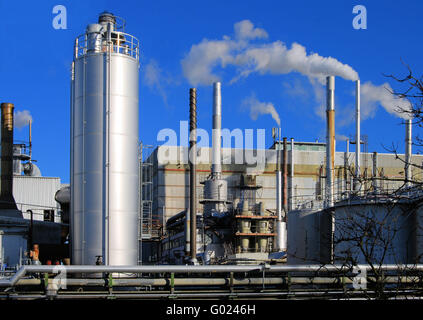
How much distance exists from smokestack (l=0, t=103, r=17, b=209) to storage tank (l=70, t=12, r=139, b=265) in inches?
806

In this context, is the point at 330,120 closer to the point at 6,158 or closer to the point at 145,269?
the point at 6,158

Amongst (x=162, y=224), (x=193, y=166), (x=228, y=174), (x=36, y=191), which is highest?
(x=193, y=166)

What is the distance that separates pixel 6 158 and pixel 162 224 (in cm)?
2200

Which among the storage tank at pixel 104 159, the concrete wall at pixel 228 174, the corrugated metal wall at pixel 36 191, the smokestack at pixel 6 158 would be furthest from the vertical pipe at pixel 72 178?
the concrete wall at pixel 228 174

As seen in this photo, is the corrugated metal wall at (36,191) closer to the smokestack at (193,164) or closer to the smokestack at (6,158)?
the smokestack at (6,158)

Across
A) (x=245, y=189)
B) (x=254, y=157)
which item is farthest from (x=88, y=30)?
(x=254, y=157)

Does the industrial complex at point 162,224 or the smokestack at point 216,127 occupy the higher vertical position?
the smokestack at point 216,127

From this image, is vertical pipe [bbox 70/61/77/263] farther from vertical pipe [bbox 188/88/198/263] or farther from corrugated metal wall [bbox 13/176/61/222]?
corrugated metal wall [bbox 13/176/61/222]

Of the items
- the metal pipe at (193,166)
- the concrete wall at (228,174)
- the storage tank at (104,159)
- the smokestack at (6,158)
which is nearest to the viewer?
the storage tank at (104,159)

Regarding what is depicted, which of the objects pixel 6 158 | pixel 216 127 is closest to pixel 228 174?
pixel 216 127

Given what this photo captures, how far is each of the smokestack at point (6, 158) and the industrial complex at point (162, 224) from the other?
0.08m

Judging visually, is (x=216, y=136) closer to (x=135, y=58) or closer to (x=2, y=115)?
(x=2, y=115)

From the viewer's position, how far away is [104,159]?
21.6m

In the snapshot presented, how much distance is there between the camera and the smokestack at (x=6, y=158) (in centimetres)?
4069
